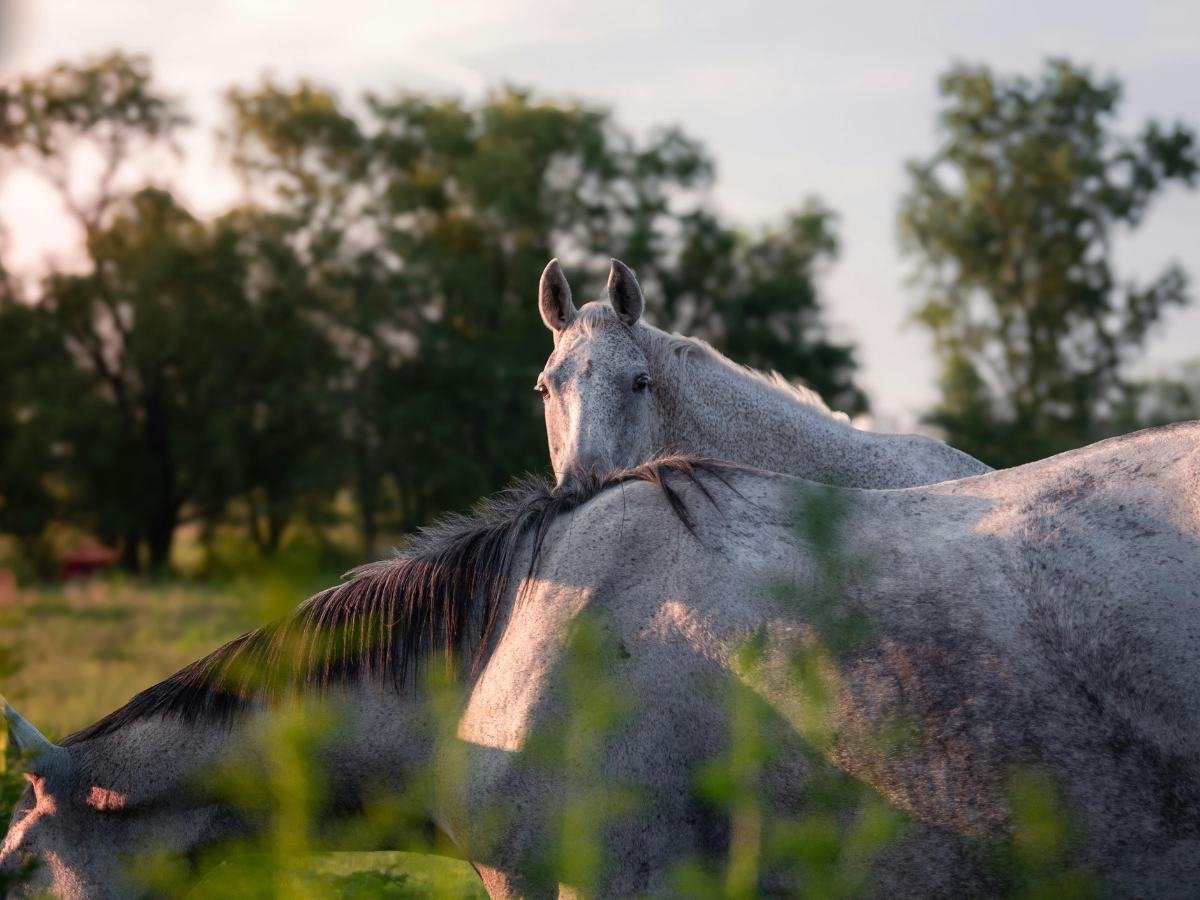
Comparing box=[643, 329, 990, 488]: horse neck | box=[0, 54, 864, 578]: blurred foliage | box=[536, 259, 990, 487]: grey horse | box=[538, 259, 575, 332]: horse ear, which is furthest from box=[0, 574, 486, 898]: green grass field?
box=[0, 54, 864, 578]: blurred foliage

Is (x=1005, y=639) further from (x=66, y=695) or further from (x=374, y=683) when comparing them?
(x=66, y=695)

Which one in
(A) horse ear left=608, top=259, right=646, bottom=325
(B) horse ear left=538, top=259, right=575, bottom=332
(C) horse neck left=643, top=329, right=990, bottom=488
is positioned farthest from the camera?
(B) horse ear left=538, top=259, right=575, bottom=332

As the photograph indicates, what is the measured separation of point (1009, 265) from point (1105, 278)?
2858 millimetres

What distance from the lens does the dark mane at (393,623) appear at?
3406mm

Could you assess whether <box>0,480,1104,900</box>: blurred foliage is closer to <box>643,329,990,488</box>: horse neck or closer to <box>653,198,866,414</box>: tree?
<box>643,329,990,488</box>: horse neck

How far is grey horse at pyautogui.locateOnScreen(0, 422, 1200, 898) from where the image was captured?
2.74 m

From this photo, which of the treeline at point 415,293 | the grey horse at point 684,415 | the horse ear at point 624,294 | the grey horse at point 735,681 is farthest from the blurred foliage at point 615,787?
the treeline at point 415,293

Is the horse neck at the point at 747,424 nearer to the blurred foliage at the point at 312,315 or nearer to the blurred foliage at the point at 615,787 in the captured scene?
the blurred foliage at the point at 615,787

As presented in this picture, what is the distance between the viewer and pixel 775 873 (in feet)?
9.35

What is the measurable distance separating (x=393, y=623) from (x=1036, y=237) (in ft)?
126

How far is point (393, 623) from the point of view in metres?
3.45

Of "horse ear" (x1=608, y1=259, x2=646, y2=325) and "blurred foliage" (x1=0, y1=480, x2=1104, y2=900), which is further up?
"horse ear" (x1=608, y1=259, x2=646, y2=325)

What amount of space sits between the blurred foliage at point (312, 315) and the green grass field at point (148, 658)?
1234 centimetres

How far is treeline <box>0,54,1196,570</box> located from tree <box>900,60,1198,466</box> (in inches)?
3.4
